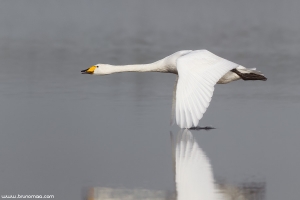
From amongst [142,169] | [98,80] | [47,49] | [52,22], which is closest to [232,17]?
[52,22]

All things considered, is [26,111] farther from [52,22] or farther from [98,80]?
[52,22]

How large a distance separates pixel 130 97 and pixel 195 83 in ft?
11.3

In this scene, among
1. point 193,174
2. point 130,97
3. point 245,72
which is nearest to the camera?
point 193,174

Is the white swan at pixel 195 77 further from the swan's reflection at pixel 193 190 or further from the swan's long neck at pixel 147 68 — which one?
the swan's reflection at pixel 193 190

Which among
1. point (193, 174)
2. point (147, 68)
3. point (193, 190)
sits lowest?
point (193, 190)

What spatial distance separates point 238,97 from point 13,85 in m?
3.70

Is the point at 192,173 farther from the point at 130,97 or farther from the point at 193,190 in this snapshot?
the point at 130,97

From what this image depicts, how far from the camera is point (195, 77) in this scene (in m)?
8.88

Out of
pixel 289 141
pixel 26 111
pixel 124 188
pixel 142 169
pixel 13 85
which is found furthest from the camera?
pixel 13 85

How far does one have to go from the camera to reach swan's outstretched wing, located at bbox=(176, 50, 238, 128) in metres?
8.07

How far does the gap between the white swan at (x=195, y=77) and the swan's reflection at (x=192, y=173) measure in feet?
1.04

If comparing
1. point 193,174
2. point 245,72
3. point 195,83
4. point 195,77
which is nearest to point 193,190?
point 193,174

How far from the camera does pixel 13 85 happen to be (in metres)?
13.0

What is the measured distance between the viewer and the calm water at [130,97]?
741 centimetres
